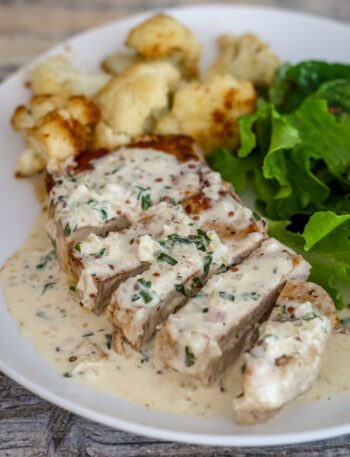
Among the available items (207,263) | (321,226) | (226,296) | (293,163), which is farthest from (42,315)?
(293,163)

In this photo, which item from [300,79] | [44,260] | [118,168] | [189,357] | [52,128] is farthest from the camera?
[300,79]

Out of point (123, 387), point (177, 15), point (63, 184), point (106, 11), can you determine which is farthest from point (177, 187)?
point (106, 11)

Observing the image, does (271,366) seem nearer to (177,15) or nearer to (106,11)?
(177,15)

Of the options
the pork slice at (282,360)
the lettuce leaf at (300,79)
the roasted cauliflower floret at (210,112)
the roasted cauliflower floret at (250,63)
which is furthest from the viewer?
the roasted cauliflower floret at (250,63)

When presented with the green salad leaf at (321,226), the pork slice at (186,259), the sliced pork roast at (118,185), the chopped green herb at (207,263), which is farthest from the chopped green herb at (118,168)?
the green salad leaf at (321,226)

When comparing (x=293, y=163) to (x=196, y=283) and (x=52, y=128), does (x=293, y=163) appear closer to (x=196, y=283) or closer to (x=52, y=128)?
(x=196, y=283)

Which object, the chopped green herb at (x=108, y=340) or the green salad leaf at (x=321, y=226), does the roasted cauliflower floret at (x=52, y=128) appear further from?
the green salad leaf at (x=321, y=226)
